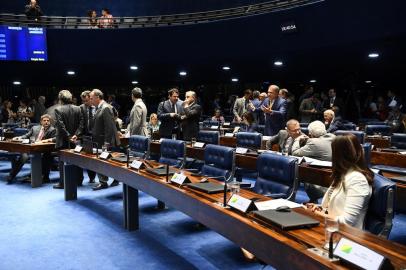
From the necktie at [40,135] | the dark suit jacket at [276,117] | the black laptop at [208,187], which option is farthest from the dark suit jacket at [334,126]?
the necktie at [40,135]

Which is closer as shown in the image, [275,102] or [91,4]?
[275,102]

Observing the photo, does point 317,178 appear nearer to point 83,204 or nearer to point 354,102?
point 83,204

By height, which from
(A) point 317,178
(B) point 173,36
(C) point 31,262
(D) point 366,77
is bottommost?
(C) point 31,262

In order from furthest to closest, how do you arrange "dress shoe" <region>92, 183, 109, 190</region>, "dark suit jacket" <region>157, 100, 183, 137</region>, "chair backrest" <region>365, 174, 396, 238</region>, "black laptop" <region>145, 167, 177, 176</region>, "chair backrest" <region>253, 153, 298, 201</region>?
"dark suit jacket" <region>157, 100, 183, 137</region> → "dress shoe" <region>92, 183, 109, 190</region> → "black laptop" <region>145, 167, 177, 176</region> → "chair backrest" <region>253, 153, 298, 201</region> → "chair backrest" <region>365, 174, 396, 238</region>

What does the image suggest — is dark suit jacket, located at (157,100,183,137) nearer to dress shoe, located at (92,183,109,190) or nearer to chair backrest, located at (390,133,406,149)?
dress shoe, located at (92,183,109,190)

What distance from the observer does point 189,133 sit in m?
6.13

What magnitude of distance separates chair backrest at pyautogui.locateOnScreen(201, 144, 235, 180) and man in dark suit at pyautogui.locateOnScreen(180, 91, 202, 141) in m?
1.89

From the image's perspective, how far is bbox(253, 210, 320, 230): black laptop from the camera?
1.91 m

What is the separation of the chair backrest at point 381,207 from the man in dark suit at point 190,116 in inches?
155

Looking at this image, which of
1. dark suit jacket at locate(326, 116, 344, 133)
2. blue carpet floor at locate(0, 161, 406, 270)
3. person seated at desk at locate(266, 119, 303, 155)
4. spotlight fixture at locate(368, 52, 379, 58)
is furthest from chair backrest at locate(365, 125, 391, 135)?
spotlight fixture at locate(368, 52, 379, 58)

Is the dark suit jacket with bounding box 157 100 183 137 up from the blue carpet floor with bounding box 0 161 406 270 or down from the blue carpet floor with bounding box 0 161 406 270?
up

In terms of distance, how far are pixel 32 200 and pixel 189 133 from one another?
2370 mm

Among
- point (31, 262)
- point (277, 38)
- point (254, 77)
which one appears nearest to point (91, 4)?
point (254, 77)

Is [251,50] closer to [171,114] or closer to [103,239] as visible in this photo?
[171,114]
